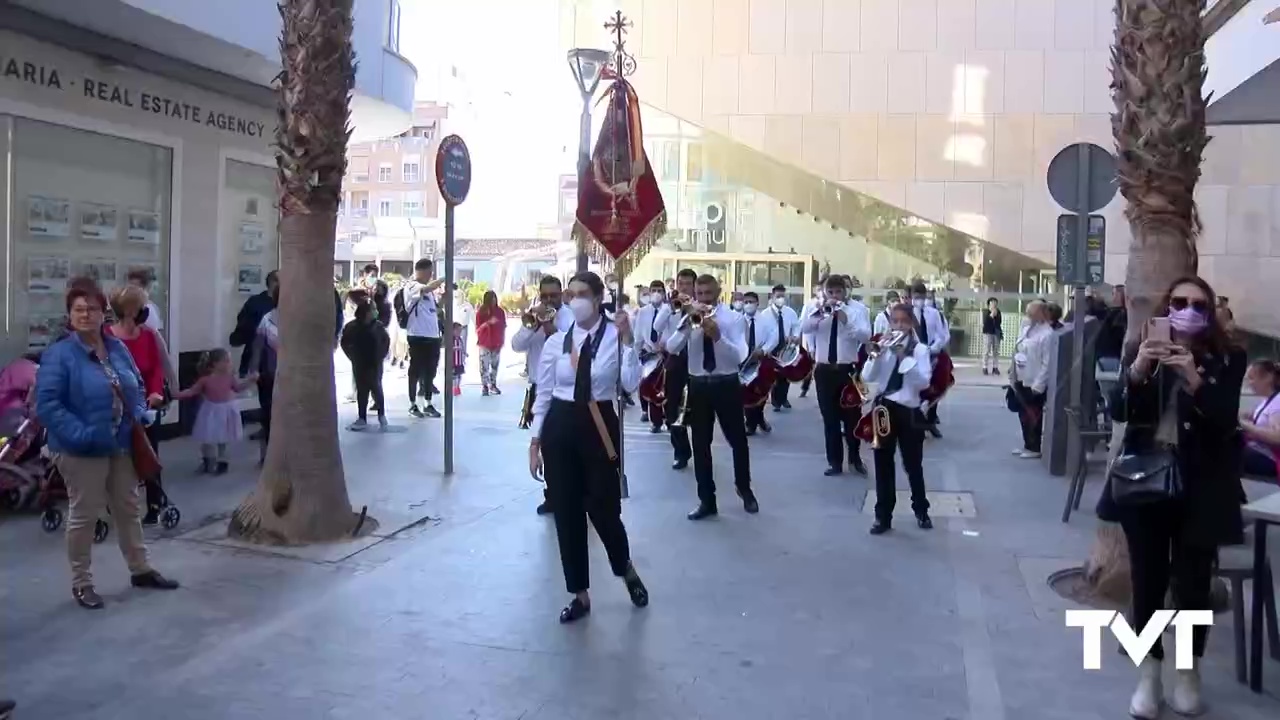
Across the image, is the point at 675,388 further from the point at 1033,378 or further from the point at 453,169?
the point at 1033,378

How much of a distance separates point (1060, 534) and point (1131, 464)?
399 centimetres

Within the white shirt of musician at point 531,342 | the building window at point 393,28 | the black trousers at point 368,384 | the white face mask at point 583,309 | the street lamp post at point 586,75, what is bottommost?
the black trousers at point 368,384

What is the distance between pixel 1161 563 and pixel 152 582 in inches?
202

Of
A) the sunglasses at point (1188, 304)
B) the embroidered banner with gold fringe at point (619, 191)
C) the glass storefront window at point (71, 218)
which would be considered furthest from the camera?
the glass storefront window at point (71, 218)

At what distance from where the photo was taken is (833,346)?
10.8 m

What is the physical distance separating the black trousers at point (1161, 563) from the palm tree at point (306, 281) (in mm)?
5002

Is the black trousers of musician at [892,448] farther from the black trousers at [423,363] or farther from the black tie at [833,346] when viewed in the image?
the black trousers at [423,363]

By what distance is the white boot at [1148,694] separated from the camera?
4.66m

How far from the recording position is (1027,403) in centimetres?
1212

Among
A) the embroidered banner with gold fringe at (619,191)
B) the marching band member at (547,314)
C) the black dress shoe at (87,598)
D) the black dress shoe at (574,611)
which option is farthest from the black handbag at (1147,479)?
the embroidered banner with gold fringe at (619,191)

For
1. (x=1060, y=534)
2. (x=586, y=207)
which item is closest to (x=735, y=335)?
(x=586, y=207)

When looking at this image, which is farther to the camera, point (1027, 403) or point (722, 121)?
point (722, 121)

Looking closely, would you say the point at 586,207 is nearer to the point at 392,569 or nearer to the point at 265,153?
the point at 392,569

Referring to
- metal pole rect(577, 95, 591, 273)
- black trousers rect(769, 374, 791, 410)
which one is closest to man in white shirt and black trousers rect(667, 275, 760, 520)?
metal pole rect(577, 95, 591, 273)
